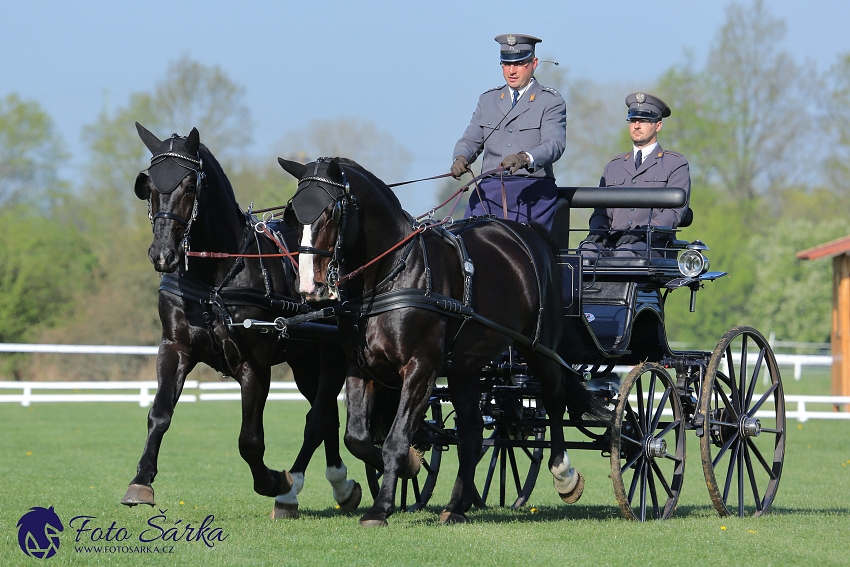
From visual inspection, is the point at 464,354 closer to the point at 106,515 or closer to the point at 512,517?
the point at 512,517

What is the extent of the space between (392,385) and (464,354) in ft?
1.62

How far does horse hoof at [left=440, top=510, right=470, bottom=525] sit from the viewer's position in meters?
7.10

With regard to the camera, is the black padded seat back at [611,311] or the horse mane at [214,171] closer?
the horse mane at [214,171]

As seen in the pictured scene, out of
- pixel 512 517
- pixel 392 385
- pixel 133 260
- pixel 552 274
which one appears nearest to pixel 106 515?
pixel 392 385

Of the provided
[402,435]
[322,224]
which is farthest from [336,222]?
[402,435]

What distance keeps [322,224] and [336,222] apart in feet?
0.29

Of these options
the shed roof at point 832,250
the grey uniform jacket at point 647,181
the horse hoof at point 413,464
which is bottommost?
the horse hoof at point 413,464

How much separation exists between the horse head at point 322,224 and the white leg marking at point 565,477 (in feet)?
8.12

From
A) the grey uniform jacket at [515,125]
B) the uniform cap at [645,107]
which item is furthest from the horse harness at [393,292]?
the uniform cap at [645,107]

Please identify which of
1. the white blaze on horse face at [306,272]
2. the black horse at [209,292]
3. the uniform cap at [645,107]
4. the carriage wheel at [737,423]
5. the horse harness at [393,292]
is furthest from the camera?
the uniform cap at [645,107]

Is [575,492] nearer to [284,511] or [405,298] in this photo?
[284,511]

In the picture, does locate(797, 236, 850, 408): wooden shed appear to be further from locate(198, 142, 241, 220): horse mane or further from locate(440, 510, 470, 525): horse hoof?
locate(198, 142, 241, 220): horse mane

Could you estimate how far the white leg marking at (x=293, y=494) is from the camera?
7500mm

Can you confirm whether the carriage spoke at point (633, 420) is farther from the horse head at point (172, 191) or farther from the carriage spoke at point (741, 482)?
the horse head at point (172, 191)
